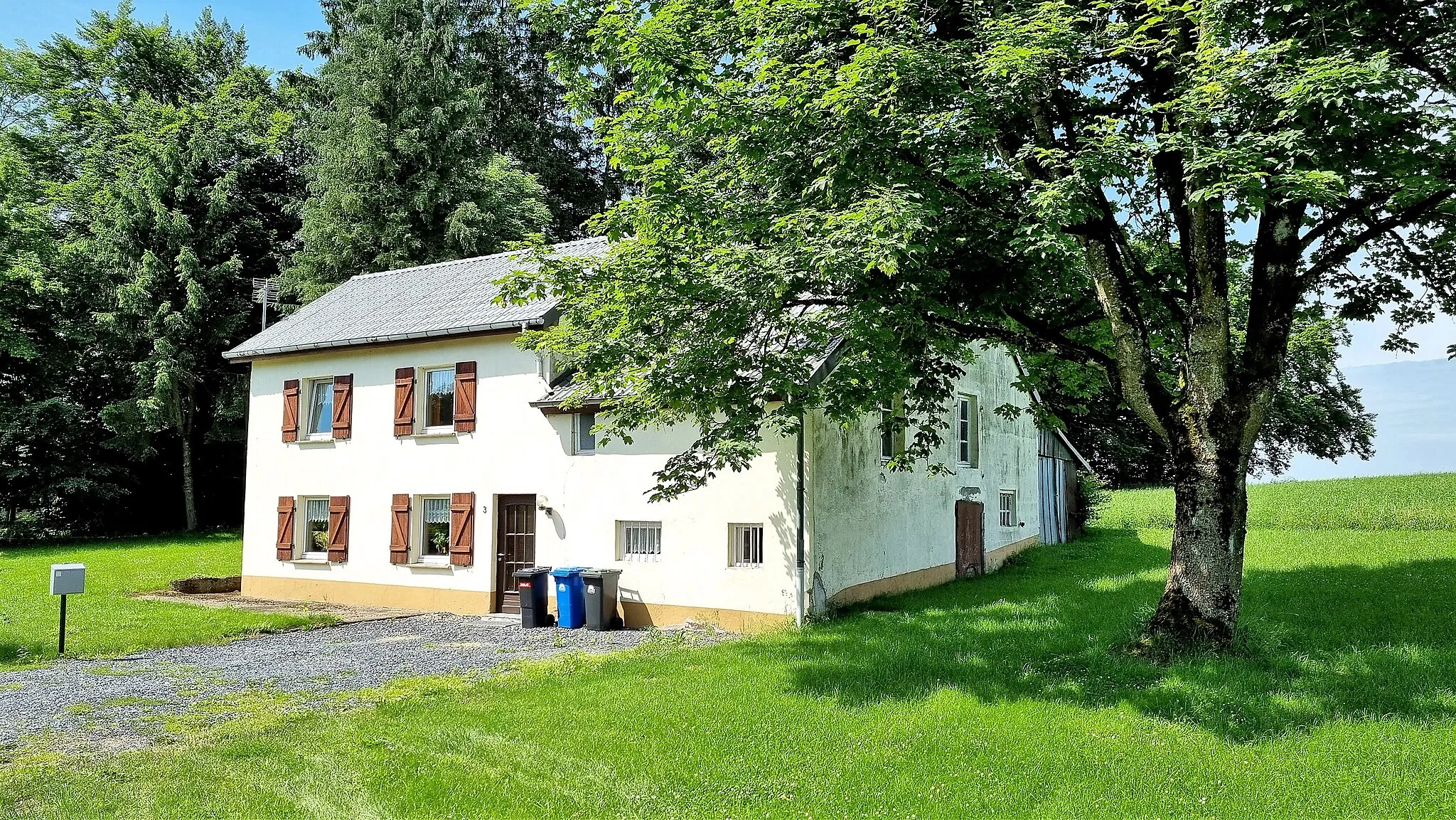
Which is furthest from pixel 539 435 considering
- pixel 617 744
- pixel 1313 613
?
pixel 1313 613

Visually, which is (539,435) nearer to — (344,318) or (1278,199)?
(344,318)

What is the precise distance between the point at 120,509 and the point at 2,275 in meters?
9.15

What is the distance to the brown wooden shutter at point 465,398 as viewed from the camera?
18094mm

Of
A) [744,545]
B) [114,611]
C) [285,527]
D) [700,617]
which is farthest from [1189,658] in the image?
[285,527]

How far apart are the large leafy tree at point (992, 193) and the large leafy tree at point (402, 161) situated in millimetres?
19480

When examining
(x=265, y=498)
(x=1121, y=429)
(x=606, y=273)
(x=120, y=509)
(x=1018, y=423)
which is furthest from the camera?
(x=1121, y=429)

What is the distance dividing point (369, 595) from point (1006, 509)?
A: 564 inches

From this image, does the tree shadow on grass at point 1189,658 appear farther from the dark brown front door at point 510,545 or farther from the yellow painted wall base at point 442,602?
the dark brown front door at point 510,545

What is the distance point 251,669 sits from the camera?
1266cm

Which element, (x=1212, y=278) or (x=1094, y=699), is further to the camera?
(x=1212, y=278)

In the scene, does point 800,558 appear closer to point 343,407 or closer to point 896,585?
point 896,585

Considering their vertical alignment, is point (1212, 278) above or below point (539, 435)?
above

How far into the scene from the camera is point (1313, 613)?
1246 cm

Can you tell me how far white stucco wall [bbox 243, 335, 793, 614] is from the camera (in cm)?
1507
